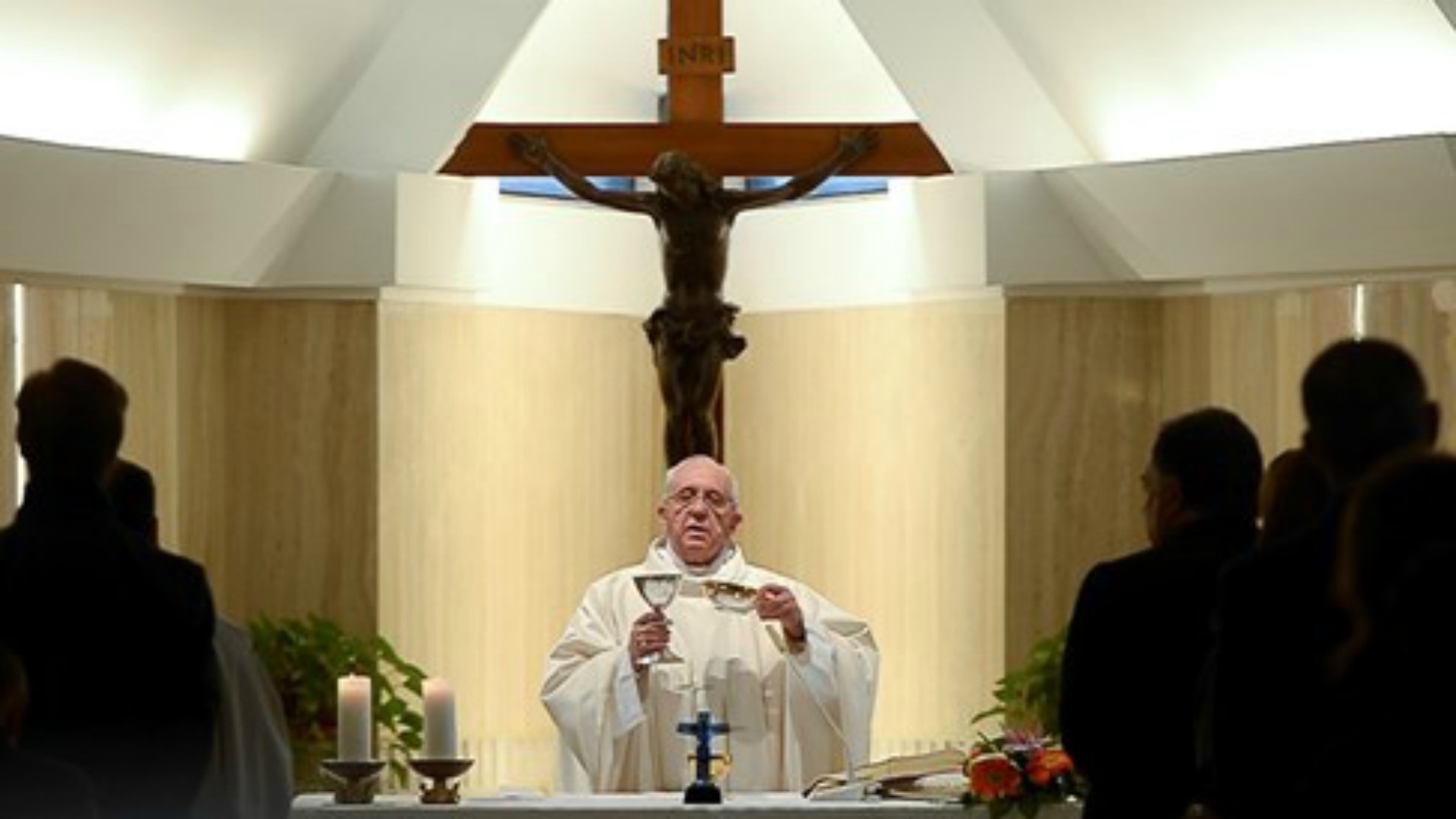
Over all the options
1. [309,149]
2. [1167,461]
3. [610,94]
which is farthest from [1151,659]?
[610,94]

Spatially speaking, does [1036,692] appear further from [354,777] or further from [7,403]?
[354,777]

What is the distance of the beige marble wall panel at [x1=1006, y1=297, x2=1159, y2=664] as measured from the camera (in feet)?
35.8

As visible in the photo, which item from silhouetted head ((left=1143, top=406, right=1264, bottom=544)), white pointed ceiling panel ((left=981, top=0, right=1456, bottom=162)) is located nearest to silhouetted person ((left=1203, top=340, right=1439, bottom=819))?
silhouetted head ((left=1143, top=406, right=1264, bottom=544))

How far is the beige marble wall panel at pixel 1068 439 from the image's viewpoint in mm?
10922

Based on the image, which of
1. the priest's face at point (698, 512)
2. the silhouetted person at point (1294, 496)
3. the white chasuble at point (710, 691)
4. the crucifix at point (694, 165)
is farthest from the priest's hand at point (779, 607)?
the silhouetted person at point (1294, 496)

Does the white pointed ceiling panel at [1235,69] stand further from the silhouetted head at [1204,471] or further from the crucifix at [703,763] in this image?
the silhouetted head at [1204,471]

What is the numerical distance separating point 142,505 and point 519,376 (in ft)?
18.4

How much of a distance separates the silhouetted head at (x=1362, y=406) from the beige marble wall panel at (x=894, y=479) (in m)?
6.03

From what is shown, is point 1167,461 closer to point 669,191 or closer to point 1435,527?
point 1435,527

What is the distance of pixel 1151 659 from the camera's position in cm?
603

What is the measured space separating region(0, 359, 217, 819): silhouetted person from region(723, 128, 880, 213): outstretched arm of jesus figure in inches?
207

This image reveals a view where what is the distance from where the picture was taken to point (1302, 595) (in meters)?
4.88

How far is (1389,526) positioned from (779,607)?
434 cm

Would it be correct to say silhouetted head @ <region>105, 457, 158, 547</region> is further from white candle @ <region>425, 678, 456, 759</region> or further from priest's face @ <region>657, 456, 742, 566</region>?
priest's face @ <region>657, 456, 742, 566</region>
